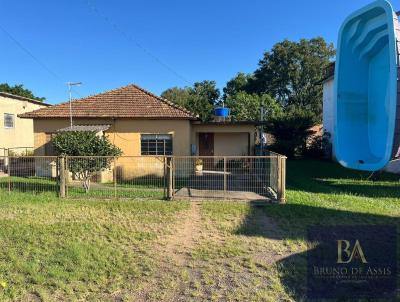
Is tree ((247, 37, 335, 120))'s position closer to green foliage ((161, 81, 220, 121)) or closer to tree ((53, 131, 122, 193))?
green foliage ((161, 81, 220, 121))

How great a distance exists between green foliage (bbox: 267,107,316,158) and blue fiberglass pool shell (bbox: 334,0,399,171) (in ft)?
62.7

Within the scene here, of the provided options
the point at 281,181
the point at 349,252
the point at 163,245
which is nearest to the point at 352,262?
the point at 349,252

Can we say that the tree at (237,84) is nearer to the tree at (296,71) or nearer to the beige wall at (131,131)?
the tree at (296,71)

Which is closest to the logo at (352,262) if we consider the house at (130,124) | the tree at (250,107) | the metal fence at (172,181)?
the metal fence at (172,181)

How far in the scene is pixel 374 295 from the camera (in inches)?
179

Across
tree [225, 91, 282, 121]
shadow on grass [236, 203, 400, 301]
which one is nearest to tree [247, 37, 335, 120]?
tree [225, 91, 282, 121]

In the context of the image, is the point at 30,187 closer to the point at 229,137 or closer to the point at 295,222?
the point at 295,222

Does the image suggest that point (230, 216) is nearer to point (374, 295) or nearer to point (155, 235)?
Result: point (155, 235)

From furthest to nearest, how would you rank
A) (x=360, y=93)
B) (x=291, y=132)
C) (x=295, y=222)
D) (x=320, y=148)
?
(x=320, y=148), (x=291, y=132), (x=295, y=222), (x=360, y=93)

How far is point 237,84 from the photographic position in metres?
54.5

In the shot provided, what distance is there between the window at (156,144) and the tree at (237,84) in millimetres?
38421

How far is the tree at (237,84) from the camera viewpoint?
177 feet

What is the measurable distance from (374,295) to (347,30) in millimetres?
4444

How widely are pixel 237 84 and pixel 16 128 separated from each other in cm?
3620
